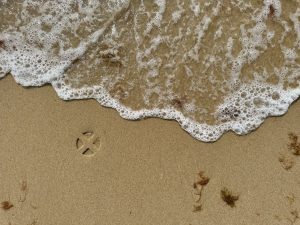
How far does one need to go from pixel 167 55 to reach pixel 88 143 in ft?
3.00

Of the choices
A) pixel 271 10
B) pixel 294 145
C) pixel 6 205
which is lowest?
pixel 6 205

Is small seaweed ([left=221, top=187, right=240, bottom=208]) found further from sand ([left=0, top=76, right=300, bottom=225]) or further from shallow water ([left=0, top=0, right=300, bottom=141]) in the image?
shallow water ([left=0, top=0, right=300, bottom=141])

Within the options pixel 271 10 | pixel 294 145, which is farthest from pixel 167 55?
pixel 294 145

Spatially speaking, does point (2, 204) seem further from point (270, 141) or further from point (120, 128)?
point (270, 141)

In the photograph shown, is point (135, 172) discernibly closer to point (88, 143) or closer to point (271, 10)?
point (88, 143)

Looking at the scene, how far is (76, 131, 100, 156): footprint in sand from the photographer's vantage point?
296cm

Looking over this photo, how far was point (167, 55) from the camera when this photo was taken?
3.15 meters

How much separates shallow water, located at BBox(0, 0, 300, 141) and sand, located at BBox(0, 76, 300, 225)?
15 cm

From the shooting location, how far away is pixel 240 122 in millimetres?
3006

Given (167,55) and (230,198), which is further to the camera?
(167,55)

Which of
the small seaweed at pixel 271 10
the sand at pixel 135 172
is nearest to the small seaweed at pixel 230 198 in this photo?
the sand at pixel 135 172

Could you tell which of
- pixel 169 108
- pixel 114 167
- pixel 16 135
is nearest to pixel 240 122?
pixel 169 108

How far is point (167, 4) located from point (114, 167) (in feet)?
4.46

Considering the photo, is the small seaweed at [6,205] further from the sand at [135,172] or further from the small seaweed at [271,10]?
the small seaweed at [271,10]
